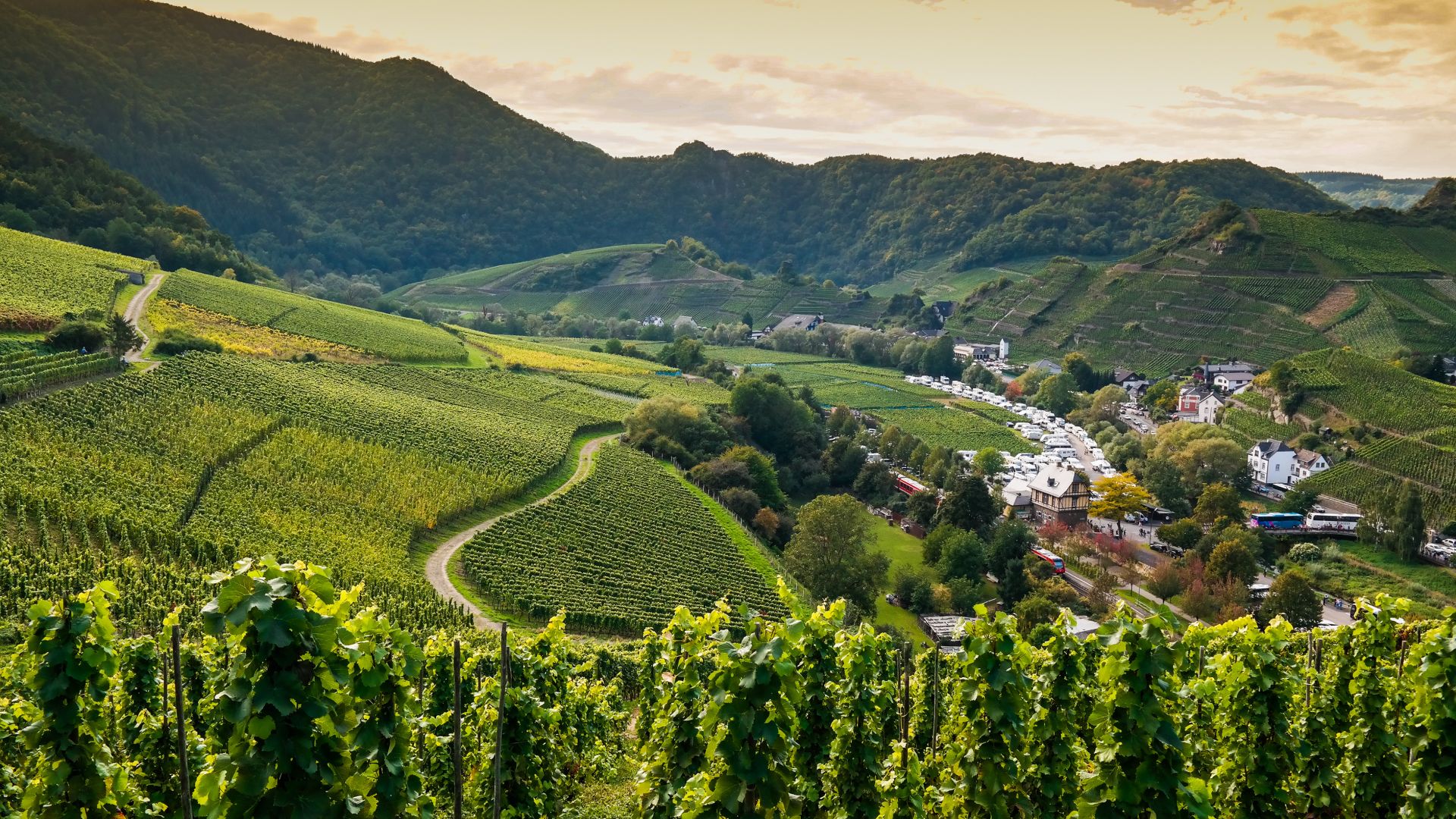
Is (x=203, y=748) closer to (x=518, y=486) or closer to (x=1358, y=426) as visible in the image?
(x=518, y=486)

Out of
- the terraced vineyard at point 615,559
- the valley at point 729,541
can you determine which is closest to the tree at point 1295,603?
the valley at point 729,541

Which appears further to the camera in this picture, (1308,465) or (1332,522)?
(1308,465)

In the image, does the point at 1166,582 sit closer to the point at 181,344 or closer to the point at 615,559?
the point at 615,559

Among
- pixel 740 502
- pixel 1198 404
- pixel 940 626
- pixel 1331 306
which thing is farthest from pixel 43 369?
pixel 1331 306

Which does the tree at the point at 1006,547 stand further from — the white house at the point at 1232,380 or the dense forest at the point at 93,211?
the dense forest at the point at 93,211

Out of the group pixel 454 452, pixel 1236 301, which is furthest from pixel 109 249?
pixel 1236 301

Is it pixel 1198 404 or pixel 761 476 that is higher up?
pixel 1198 404
